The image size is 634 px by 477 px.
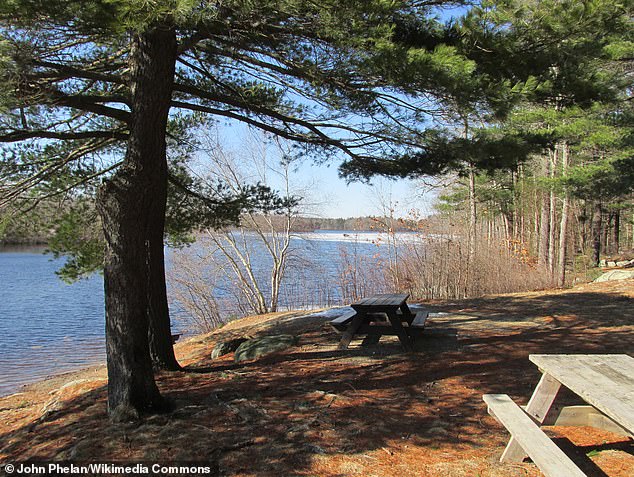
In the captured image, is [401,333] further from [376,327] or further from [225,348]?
[225,348]

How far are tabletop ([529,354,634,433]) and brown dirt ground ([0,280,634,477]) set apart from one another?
0.51 meters

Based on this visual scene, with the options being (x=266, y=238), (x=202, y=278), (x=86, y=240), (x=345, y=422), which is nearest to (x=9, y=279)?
(x=202, y=278)

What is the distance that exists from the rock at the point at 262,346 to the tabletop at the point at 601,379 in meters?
3.49

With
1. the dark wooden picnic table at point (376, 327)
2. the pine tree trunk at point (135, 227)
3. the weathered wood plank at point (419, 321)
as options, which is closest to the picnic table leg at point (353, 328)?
the dark wooden picnic table at point (376, 327)

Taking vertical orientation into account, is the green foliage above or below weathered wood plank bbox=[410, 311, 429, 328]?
above

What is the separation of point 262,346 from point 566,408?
12.0ft

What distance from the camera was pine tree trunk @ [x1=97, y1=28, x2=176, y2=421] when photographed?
11.7ft

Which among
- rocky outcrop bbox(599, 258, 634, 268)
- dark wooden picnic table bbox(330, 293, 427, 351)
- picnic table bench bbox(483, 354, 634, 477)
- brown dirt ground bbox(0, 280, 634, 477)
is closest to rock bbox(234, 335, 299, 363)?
brown dirt ground bbox(0, 280, 634, 477)

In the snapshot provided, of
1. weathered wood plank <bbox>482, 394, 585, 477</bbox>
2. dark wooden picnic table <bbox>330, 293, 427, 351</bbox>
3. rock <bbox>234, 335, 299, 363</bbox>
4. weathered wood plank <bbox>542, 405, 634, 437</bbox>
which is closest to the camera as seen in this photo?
weathered wood plank <bbox>482, 394, 585, 477</bbox>

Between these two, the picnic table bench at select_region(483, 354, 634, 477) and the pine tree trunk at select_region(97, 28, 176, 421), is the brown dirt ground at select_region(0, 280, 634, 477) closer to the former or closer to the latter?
the picnic table bench at select_region(483, 354, 634, 477)

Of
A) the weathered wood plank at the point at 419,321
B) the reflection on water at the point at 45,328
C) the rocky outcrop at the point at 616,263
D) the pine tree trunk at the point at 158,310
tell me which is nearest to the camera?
the pine tree trunk at the point at 158,310

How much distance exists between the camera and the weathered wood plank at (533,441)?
2.04 m

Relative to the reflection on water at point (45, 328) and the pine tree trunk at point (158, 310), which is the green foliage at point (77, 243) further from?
the pine tree trunk at point (158, 310)

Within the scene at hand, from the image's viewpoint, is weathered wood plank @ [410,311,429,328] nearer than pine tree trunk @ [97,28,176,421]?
No
